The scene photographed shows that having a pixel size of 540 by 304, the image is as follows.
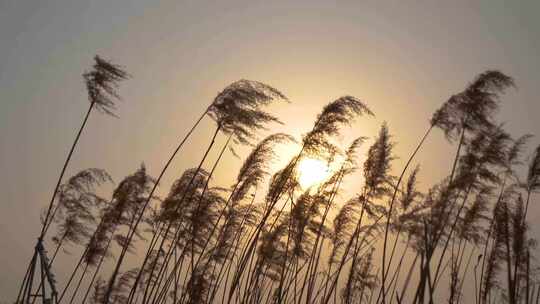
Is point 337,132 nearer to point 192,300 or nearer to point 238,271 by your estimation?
point 238,271

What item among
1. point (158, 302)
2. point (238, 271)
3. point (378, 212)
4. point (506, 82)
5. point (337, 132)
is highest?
point (506, 82)

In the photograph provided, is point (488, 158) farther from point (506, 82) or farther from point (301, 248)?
point (301, 248)

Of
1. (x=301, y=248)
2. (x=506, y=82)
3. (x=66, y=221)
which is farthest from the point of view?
(x=66, y=221)

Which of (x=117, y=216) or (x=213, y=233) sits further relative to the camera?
(x=117, y=216)

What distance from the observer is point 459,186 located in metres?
5.84

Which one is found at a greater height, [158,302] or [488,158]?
[488,158]

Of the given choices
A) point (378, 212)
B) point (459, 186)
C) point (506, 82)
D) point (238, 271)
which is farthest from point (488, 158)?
point (238, 271)

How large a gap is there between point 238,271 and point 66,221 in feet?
16.7

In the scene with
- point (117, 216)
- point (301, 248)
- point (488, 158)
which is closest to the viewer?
point (488, 158)

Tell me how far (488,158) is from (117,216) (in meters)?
6.25

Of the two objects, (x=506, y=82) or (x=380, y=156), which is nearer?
(x=506, y=82)

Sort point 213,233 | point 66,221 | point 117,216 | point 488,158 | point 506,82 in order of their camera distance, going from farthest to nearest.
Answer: point 66,221 < point 117,216 < point 213,233 < point 488,158 < point 506,82

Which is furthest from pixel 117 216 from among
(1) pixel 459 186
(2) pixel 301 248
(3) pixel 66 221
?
(1) pixel 459 186

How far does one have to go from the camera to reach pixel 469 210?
683 centimetres
